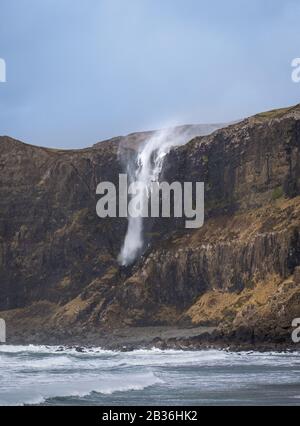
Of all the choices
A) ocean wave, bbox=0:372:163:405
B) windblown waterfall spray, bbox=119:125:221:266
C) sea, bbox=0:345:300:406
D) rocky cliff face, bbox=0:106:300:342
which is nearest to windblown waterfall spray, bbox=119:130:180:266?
windblown waterfall spray, bbox=119:125:221:266

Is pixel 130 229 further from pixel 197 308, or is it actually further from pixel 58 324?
pixel 197 308

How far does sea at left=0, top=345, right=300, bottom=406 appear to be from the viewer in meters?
40.2

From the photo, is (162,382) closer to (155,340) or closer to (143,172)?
(155,340)

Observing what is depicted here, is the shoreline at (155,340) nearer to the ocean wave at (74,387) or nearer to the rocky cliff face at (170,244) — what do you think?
the rocky cliff face at (170,244)

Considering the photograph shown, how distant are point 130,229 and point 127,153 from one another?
50.1ft

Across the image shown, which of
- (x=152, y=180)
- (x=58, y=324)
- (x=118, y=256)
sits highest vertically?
(x=152, y=180)

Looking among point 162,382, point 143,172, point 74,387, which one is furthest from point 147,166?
point 74,387

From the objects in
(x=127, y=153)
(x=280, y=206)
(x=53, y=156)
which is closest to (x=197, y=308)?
(x=280, y=206)

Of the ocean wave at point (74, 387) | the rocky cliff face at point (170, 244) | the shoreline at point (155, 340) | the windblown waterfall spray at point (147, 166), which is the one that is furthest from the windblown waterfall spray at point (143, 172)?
the ocean wave at point (74, 387)

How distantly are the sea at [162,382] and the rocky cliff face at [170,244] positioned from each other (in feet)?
59.2

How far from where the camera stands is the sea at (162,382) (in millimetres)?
40250

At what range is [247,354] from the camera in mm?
84312

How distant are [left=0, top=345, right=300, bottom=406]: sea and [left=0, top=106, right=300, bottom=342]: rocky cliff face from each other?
59.2 ft

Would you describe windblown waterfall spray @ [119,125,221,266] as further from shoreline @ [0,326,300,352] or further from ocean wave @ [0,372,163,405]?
ocean wave @ [0,372,163,405]
